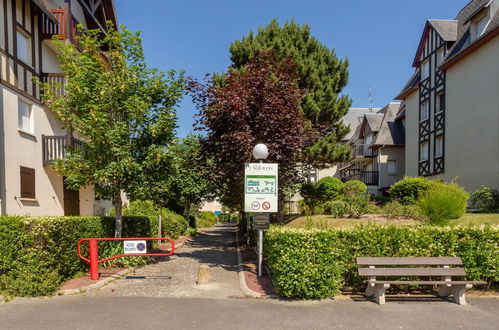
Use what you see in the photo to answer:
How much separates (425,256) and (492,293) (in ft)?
5.22

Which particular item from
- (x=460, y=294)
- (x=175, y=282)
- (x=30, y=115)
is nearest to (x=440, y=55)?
(x=460, y=294)

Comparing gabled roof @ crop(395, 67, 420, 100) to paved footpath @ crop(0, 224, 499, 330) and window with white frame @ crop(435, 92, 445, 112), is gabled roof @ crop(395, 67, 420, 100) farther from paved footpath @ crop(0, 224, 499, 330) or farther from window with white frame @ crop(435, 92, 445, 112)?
paved footpath @ crop(0, 224, 499, 330)

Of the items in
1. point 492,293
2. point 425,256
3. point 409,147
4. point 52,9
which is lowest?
point 492,293

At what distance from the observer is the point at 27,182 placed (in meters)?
11.7

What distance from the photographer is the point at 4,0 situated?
10.9 metres

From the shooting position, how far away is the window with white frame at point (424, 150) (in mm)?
23091

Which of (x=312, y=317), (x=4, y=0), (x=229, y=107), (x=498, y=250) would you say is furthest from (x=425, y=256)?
(x=4, y=0)

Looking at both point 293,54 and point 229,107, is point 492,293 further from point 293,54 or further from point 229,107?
point 293,54

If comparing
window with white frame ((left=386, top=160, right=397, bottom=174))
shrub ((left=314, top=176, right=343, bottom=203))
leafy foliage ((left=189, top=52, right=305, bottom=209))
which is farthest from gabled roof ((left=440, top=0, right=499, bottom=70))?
leafy foliage ((left=189, top=52, right=305, bottom=209))

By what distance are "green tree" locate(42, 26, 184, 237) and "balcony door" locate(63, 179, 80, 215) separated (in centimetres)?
560

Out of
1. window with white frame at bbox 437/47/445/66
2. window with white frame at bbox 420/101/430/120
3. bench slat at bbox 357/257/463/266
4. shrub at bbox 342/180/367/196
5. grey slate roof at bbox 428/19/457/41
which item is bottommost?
bench slat at bbox 357/257/463/266

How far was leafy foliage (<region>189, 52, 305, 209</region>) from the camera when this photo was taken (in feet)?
28.2

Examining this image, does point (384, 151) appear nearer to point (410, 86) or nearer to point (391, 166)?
point (391, 166)

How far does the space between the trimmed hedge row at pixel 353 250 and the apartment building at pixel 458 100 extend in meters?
11.5
